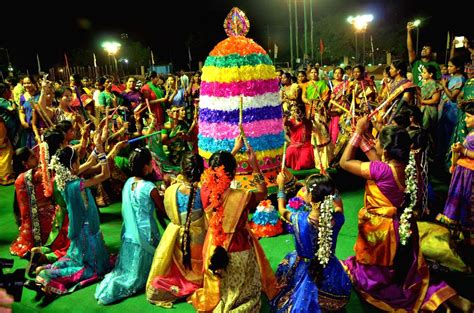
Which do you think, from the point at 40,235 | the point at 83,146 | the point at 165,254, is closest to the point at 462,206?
the point at 165,254

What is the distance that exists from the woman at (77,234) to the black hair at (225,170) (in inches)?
57.4

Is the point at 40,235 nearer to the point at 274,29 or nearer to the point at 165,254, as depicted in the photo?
the point at 165,254

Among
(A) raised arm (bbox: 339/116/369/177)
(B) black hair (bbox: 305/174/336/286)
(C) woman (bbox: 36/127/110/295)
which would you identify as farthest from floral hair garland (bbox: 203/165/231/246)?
(C) woman (bbox: 36/127/110/295)

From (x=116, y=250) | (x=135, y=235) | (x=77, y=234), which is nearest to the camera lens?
(x=135, y=235)

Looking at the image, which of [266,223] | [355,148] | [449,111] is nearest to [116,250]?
[266,223]

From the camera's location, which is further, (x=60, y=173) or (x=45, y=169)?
(x=45, y=169)

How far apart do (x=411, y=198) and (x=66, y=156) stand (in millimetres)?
3170

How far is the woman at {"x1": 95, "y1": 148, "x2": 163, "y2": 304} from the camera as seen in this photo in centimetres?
371

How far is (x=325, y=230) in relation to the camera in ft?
9.52

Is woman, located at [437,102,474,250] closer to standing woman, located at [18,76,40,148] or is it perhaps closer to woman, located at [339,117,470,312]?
woman, located at [339,117,470,312]

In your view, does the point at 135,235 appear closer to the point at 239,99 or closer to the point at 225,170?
the point at 225,170

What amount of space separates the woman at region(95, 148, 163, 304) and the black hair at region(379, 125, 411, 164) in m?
2.07

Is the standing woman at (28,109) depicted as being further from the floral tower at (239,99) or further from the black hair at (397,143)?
the black hair at (397,143)

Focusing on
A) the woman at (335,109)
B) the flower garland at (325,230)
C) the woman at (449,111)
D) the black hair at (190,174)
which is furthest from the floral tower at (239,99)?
the woman at (449,111)
